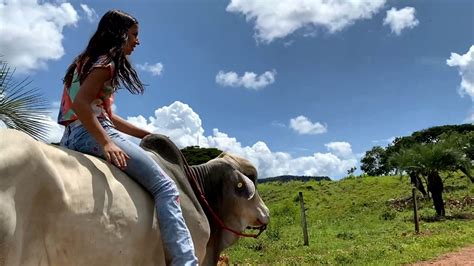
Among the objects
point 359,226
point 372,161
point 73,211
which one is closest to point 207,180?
point 73,211

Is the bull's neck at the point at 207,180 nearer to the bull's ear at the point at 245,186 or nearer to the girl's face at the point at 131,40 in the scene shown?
the bull's ear at the point at 245,186

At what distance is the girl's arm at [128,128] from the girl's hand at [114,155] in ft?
3.22

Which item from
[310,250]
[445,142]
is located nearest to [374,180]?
[445,142]

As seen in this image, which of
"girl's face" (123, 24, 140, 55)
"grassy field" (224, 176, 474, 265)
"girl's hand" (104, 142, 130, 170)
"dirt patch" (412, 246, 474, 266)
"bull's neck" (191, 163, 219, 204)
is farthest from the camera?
"grassy field" (224, 176, 474, 265)

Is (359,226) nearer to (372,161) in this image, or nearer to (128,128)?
(128,128)

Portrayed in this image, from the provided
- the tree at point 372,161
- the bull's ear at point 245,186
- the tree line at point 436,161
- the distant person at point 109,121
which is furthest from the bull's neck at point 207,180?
the tree at point 372,161

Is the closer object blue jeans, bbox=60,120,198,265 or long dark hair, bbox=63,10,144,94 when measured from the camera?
blue jeans, bbox=60,120,198,265

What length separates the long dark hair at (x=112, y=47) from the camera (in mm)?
3029

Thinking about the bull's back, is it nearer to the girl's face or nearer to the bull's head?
the girl's face

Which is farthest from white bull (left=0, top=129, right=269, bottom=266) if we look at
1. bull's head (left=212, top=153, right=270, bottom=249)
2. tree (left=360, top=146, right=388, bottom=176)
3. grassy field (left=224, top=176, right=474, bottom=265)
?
tree (left=360, top=146, right=388, bottom=176)

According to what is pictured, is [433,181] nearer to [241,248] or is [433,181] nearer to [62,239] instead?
[241,248]

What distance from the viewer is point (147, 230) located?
2.79 meters

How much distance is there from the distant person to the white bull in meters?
0.07

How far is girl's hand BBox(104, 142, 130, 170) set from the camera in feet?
9.12
